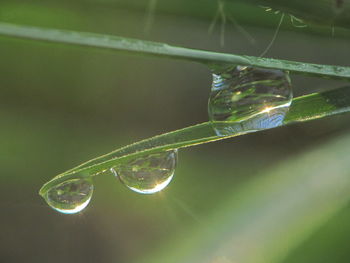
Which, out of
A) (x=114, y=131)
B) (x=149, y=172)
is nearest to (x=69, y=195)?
(x=149, y=172)

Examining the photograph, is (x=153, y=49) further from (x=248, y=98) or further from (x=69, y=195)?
(x=69, y=195)

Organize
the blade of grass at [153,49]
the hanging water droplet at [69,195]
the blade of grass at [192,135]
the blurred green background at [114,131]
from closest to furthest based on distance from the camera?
the blade of grass at [153,49] → the blade of grass at [192,135] → the hanging water droplet at [69,195] → the blurred green background at [114,131]

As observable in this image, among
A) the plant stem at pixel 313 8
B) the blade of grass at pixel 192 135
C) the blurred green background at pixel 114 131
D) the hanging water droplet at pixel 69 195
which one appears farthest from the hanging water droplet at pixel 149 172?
the blurred green background at pixel 114 131

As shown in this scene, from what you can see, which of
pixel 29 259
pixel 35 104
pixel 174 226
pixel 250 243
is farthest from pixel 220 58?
pixel 29 259

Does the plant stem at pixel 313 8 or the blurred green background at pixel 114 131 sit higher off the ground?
the blurred green background at pixel 114 131

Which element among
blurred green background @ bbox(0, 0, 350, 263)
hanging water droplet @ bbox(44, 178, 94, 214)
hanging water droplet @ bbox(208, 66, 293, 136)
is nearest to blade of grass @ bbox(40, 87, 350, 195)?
hanging water droplet @ bbox(208, 66, 293, 136)

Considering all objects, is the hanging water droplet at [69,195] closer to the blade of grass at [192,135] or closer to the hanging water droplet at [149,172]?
the hanging water droplet at [149,172]

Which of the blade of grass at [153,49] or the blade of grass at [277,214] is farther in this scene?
the blade of grass at [277,214]

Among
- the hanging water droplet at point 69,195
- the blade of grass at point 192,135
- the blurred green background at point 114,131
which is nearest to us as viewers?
the blade of grass at point 192,135
